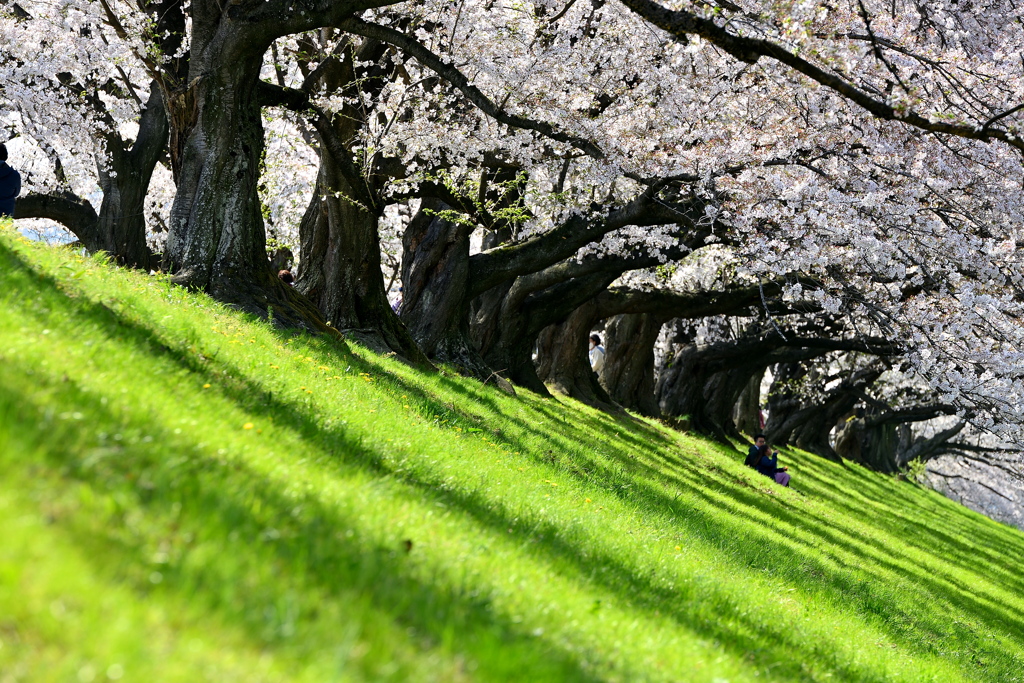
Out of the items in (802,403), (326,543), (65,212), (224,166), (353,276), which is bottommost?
(326,543)

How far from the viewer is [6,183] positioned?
1098cm

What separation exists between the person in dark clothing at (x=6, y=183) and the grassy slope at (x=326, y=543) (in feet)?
9.57

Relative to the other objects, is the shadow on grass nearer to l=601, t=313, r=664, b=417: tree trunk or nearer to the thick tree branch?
the thick tree branch

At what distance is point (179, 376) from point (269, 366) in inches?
84.0

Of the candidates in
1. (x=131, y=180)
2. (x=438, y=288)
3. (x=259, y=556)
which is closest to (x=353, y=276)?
(x=438, y=288)

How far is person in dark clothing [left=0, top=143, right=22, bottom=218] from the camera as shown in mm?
10805

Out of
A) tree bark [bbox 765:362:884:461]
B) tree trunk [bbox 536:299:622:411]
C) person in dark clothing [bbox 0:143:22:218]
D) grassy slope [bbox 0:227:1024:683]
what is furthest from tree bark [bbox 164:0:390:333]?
tree bark [bbox 765:362:884:461]

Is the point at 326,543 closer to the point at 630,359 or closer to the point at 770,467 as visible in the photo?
the point at 770,467

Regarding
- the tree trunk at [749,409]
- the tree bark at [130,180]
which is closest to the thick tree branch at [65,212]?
the tree bark at [130,180]

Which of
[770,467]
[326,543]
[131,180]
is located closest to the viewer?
[326,543]

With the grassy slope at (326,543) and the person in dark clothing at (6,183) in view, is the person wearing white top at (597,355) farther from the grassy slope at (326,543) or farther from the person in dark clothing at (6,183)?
the person in dark clothing at (6,183)

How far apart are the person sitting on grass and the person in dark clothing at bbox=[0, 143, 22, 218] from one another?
18038 mm

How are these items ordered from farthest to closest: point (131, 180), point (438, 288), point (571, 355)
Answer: point (571, 355), point (131, 180), point (438, 288)

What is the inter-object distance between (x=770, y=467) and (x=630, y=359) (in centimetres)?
677
